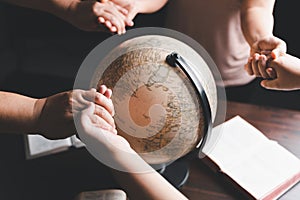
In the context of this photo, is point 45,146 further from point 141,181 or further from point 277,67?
point 277,67

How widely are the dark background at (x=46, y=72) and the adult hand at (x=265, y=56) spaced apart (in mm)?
468

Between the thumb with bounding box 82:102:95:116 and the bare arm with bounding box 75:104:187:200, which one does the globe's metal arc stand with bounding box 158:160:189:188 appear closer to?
the bare arm with bounding box 75:104:187:200

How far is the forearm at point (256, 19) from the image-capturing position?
1277mm

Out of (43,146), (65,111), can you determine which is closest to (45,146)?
(43,146)

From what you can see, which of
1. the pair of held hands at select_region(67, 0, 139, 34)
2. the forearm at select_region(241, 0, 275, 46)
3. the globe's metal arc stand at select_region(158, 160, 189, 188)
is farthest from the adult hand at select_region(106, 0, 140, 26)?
the globe's metal arc stand at select_region(158, 160, 189, 188)

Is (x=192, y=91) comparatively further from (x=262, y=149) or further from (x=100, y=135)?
(x=262, y=149)

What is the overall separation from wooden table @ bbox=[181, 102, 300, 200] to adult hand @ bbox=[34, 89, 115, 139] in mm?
363

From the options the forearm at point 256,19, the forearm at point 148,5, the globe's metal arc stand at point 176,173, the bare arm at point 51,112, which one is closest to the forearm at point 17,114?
the bare arm at point 51,112

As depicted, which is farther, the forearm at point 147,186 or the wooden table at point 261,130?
the wooden table at point 261,130

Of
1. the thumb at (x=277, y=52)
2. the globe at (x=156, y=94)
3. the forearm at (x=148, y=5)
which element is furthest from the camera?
the forearm at (x=148, y=5)

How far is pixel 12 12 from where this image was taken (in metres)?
2.07

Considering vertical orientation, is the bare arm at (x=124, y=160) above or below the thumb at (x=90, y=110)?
below

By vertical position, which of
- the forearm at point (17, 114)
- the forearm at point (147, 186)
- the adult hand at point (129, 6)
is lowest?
the forearm at point (147, 186)

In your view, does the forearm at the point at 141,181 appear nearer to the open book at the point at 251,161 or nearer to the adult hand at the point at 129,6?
the open book at the point at 251,161
